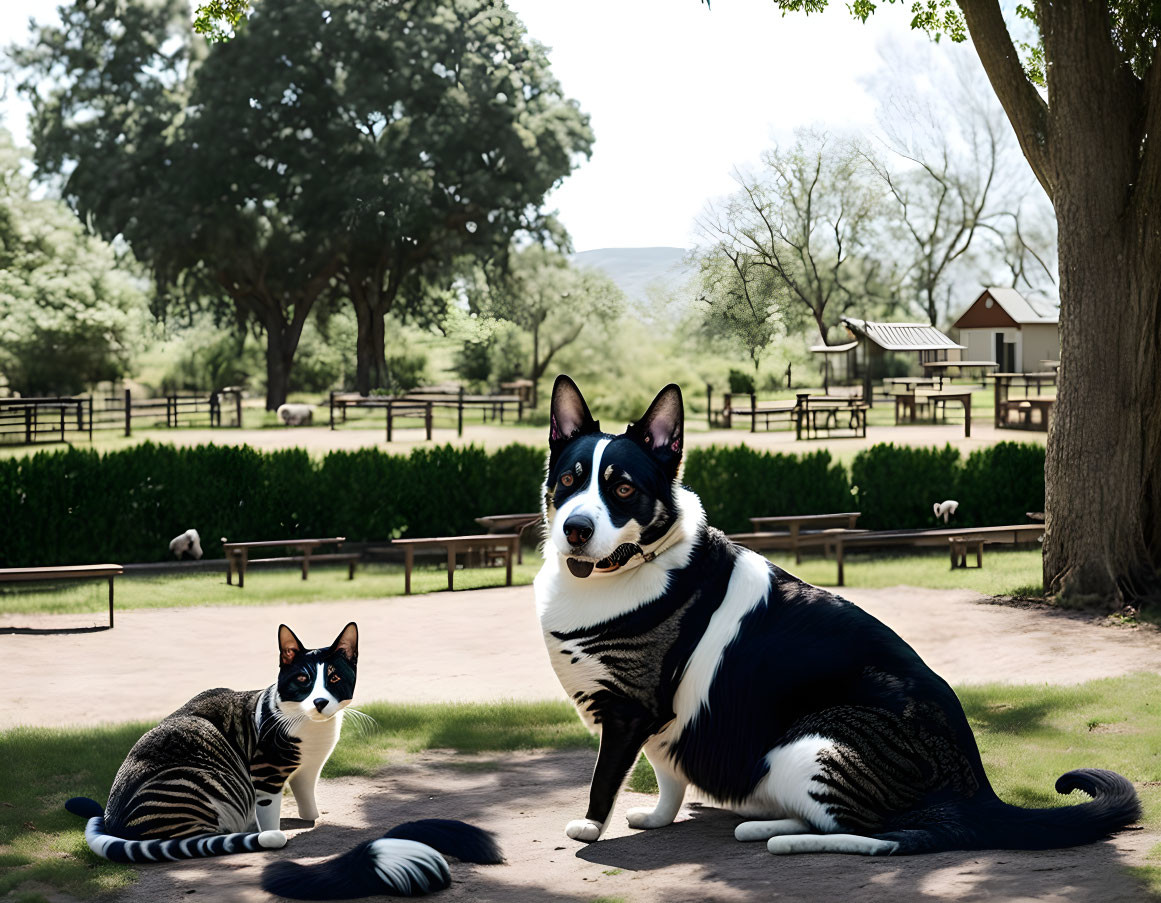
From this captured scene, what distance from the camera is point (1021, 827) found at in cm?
372

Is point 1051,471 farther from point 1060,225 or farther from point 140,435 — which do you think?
point 140,435

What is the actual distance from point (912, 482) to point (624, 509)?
13362 mm

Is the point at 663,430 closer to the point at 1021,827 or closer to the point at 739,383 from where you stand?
the point at 1021,827

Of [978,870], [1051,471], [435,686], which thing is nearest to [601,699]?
[978,870]

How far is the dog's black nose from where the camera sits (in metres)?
3.64

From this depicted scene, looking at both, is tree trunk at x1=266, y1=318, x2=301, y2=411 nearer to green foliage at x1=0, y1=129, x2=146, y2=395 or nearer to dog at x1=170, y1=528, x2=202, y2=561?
green foliage at x1=0, y1=129, x2=146, y2=395

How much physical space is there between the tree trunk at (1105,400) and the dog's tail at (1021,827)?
7967mm

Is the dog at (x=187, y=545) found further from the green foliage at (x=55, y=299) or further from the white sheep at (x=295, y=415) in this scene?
the green foliage at (x=55, y=299)

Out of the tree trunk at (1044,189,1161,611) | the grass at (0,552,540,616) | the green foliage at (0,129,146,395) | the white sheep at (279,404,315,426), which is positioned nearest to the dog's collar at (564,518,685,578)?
the tree trunk at (1044,189,1161,611)

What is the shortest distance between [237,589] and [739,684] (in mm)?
9910

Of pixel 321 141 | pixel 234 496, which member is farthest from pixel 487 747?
pixel 321 141

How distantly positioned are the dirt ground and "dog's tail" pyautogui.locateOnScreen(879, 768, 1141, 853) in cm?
6

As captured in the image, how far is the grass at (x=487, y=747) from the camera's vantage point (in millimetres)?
4406

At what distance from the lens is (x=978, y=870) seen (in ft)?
11.3
